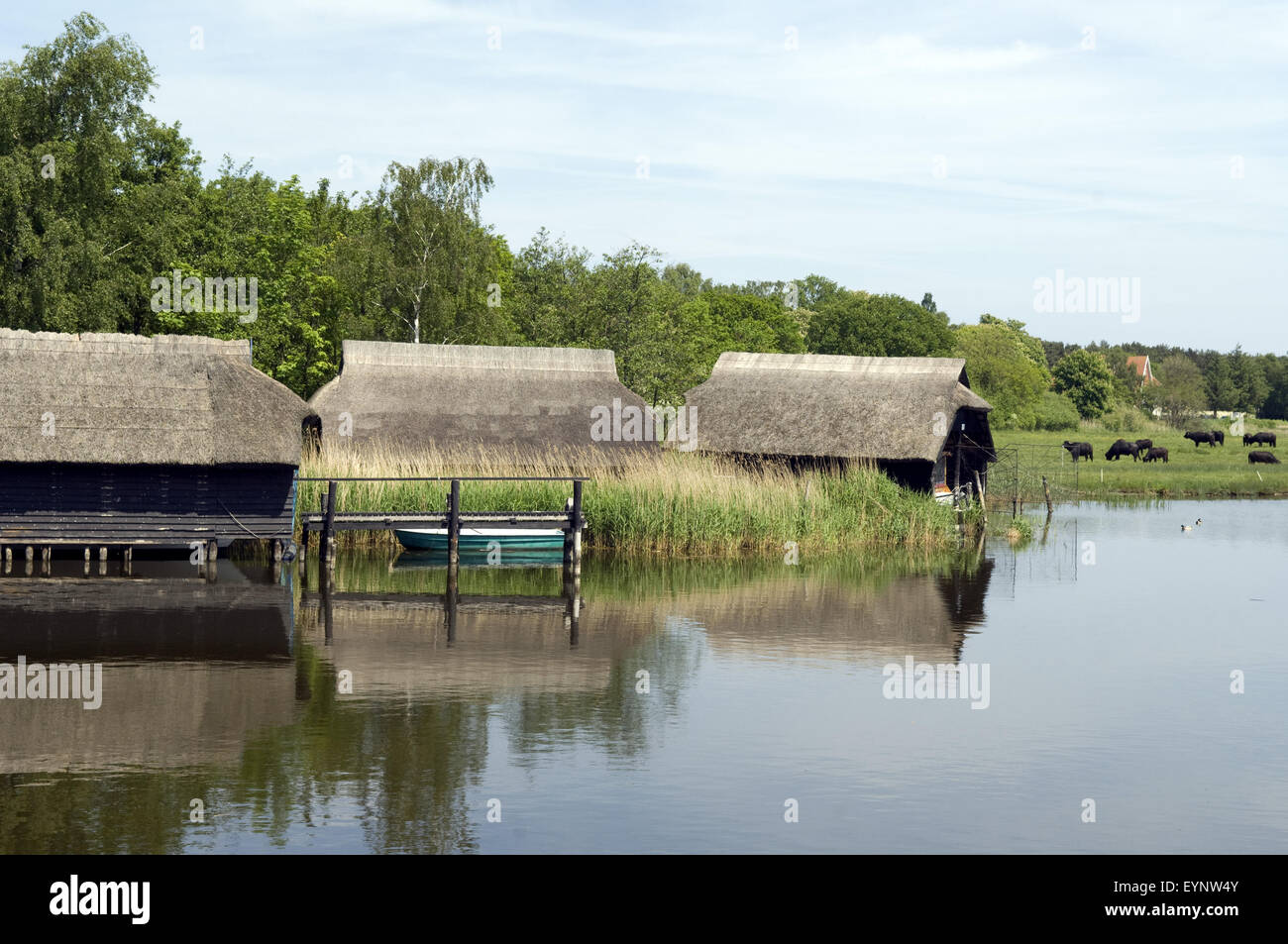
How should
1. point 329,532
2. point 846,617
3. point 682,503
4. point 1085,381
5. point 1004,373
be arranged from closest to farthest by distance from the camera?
point 846,617
point 329,532
point 682,503
point 1004,373
point 1085,381

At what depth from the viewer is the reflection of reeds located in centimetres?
3056

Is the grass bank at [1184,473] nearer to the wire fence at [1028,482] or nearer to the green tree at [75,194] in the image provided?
the wire fence at [1028,482]

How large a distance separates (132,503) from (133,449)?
1.15 metres

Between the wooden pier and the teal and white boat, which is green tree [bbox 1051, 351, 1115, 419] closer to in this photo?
the teal and white boat

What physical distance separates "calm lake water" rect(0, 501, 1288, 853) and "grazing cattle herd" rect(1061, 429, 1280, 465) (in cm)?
3708

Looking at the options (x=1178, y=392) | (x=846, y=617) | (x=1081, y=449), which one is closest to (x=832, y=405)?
(x=846, y=617)

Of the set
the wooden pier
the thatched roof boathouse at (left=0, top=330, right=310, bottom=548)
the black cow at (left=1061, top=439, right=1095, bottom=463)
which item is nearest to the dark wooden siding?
the thatched roof boathouse at (left=0, top=330, right=310, bottom=548)

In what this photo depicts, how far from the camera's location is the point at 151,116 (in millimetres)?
47438

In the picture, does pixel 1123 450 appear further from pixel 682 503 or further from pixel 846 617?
pixel 846 617

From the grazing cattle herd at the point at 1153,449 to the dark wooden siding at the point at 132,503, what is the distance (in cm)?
4136

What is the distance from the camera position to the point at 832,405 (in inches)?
1561

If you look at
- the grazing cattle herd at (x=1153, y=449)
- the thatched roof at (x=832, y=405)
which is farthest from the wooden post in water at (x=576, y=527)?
the grazing cattle herd at (x=1153, y=449)

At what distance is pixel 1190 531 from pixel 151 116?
3611cm
